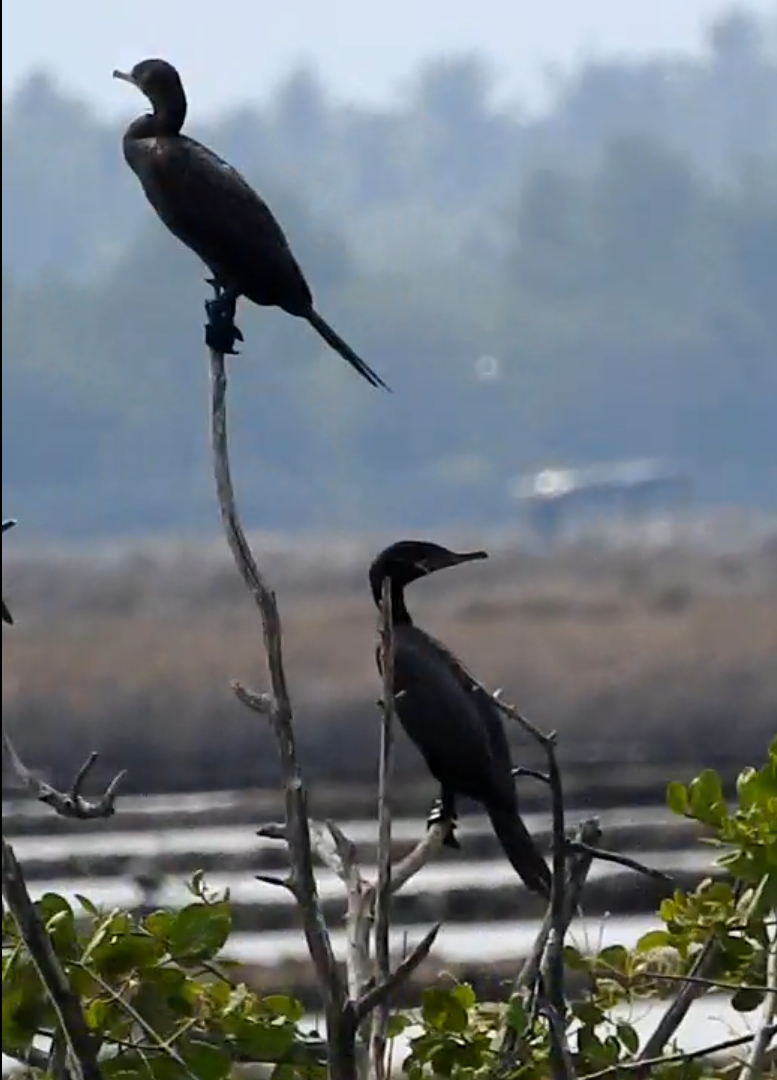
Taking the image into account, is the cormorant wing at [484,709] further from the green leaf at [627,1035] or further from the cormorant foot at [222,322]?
the green leaf at [627,1035]

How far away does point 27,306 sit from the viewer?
49.0 meters

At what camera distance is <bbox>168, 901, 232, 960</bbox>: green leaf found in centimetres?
221

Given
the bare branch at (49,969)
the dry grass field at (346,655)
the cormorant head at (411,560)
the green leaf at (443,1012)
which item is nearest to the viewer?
the bare branch at (49,969)

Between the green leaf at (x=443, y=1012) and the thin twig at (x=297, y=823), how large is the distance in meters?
0.16

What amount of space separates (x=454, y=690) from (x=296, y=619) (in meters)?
22.2

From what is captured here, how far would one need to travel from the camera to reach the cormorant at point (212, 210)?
9.79 ft

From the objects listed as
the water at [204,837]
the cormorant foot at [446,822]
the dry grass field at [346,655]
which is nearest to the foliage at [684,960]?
the cormorant foot at [446,822]

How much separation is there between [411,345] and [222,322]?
155 feet

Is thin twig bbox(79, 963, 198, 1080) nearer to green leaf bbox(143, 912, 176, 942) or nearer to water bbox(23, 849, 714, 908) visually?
green leaf bbox(143, 912, 176, 942)

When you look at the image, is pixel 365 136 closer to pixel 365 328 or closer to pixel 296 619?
pixel 365 328

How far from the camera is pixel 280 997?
232 cm

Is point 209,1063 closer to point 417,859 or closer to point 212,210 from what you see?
point 417,859

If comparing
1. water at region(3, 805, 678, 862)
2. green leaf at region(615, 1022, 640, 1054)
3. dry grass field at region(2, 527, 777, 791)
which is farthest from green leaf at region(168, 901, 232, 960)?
dry grass field at region(2, 527, 777, 791)

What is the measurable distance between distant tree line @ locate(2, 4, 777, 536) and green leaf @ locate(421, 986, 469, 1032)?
114ft
